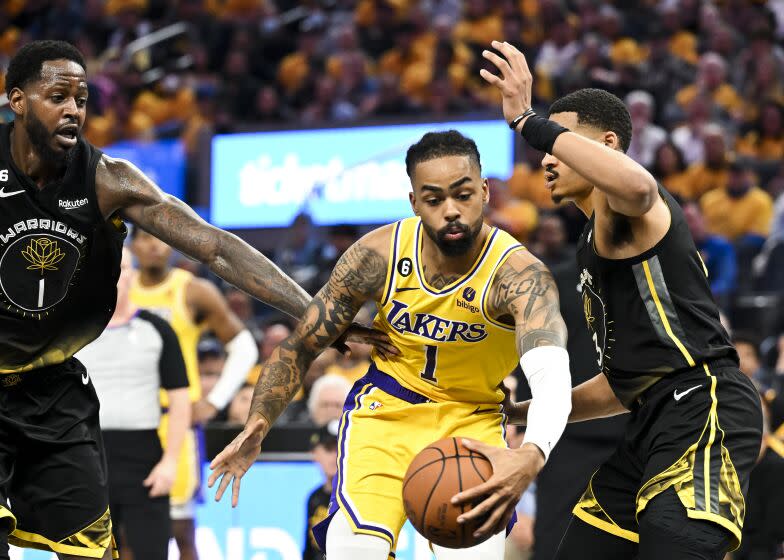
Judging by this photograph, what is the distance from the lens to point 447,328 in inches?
186

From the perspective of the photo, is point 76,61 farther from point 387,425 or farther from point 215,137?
point 215,137

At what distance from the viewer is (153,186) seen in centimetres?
491

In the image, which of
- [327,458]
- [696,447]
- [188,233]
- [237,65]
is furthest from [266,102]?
[696,447]

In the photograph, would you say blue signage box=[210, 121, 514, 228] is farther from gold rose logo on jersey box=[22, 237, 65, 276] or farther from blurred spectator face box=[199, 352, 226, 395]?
gold rose logo on jersey box=[22, 237, 65, 276]

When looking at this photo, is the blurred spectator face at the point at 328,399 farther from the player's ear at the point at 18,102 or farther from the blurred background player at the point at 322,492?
the player's ear at the point at 18,102

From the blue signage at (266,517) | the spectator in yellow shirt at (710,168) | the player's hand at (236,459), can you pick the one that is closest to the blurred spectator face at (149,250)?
the blue signage at (266,517)

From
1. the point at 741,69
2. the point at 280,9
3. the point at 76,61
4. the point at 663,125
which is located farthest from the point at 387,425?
the point at 280,9

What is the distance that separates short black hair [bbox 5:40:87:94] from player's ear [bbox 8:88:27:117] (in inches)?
0.9

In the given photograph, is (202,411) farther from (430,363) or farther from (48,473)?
(430,363)

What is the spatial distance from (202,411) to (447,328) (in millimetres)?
3329

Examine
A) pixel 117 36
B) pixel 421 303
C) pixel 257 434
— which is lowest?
pixel 257 434

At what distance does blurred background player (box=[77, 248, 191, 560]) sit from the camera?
269 inches

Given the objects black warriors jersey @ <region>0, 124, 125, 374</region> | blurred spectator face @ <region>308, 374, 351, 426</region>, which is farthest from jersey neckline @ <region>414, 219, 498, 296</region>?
blurred spectator face @ <region>308, 374, 351, 426</region>

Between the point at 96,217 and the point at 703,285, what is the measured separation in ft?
7.65
